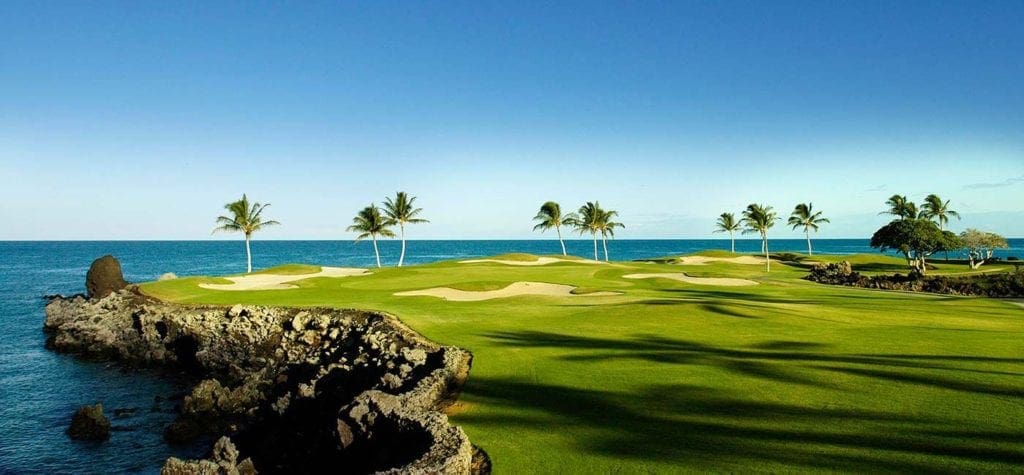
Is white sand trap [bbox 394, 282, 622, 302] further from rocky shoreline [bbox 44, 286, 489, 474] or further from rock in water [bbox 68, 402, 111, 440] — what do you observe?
rock in water [bbox 68, 402, 111, 440]

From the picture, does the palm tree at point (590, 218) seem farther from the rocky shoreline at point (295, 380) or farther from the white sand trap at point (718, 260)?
the rocky shoreline at point (295, 380)

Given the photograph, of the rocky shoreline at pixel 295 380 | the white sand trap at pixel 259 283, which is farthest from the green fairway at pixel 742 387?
the white sand trap at pixel 259 283

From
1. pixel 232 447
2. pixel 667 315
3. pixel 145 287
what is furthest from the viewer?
pixel 145 287

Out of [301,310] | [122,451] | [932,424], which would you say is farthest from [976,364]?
[301,310]

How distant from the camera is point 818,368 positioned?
41.0 feet

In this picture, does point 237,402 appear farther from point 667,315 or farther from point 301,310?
point 667,315

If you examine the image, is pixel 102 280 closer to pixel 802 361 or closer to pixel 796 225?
pixel 802 361

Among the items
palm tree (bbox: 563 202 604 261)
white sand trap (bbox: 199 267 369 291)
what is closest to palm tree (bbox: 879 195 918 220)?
palm tree (bbox: 563 202 604 261)

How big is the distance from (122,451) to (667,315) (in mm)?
18252

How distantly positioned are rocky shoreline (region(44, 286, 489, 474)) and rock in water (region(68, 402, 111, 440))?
211 centimetres

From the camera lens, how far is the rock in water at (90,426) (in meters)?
16.5

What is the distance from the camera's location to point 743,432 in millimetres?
9031

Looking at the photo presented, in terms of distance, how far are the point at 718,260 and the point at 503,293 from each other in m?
48.4

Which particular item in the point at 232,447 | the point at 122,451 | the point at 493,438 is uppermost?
the point at 493,438
